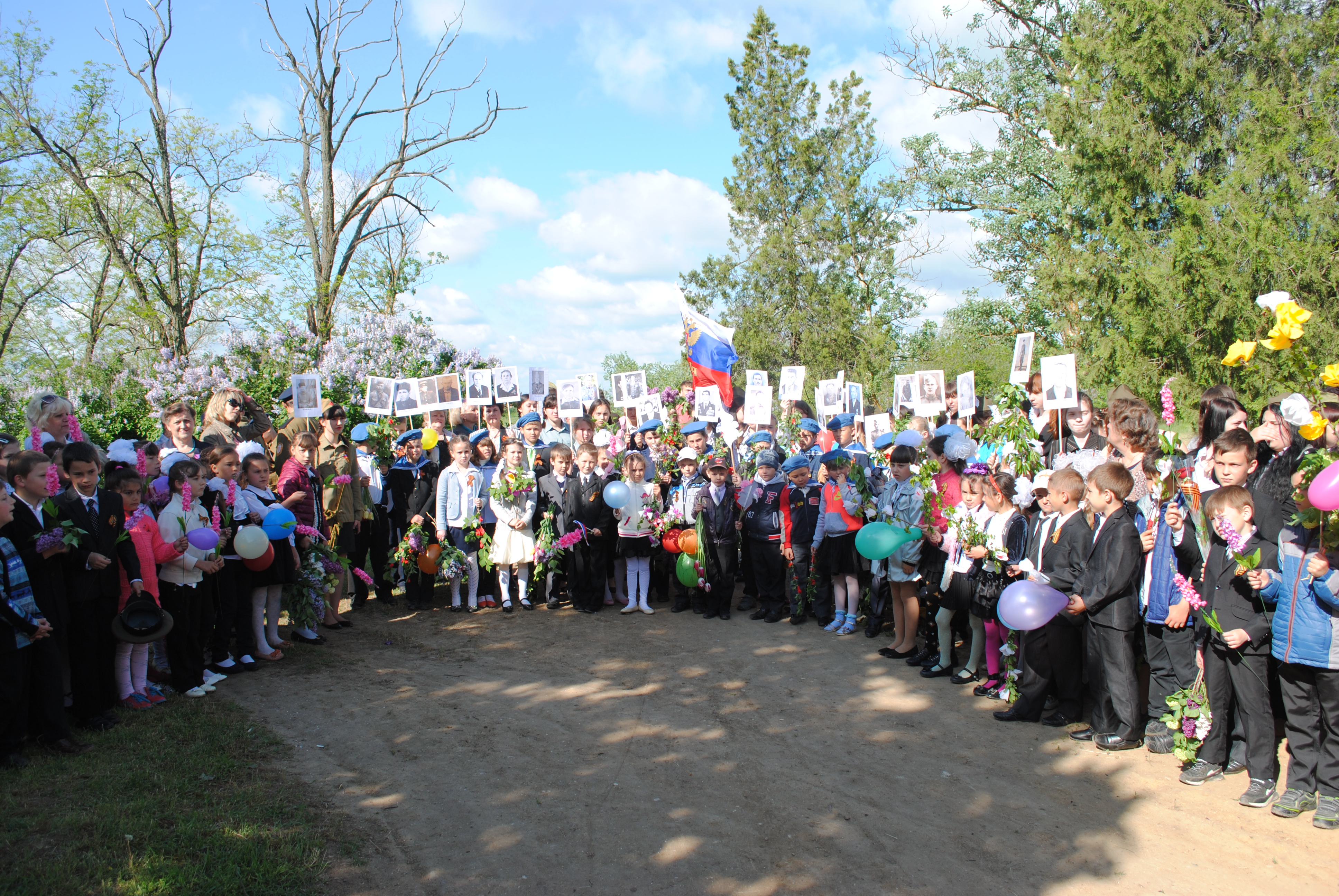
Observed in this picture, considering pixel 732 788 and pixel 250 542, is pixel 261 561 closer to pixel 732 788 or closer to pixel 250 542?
pixel 250 542

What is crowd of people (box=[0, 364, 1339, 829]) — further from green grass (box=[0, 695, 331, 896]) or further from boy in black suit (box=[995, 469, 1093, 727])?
green grass (box=[0, 695, 331, 896])

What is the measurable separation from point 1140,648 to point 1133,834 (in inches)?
85.1

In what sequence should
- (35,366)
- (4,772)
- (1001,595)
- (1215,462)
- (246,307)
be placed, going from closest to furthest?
1. (4,772)
2. (1215,462)
3. (1001,595)
4. (246,307)
5. (35,366)

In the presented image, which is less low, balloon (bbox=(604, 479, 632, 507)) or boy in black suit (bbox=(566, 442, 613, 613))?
balloon (bbox=(604, 479, 632, 507))

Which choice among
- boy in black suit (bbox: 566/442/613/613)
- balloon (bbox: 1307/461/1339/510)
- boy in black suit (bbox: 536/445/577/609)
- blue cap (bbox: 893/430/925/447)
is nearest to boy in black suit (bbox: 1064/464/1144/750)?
balloon (bbox: 1307/461/1339/510)

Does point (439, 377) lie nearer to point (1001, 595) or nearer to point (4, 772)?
point (4, 772)

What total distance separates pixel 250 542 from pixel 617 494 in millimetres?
3776

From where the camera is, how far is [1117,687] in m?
5.42

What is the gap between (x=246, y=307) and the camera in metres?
23.7

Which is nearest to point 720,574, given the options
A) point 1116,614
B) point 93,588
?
point 1116,614

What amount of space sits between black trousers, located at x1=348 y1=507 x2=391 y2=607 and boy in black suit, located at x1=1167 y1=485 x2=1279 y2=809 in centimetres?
834

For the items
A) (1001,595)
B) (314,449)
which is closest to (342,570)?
(314,449)

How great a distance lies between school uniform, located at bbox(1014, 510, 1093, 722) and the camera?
18.7 feet

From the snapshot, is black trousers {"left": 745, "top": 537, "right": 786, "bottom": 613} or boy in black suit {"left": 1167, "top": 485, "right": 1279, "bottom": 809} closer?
boy in black suit {"left": 1167, "top": 485, "right": 1279, "bottom": 809}
